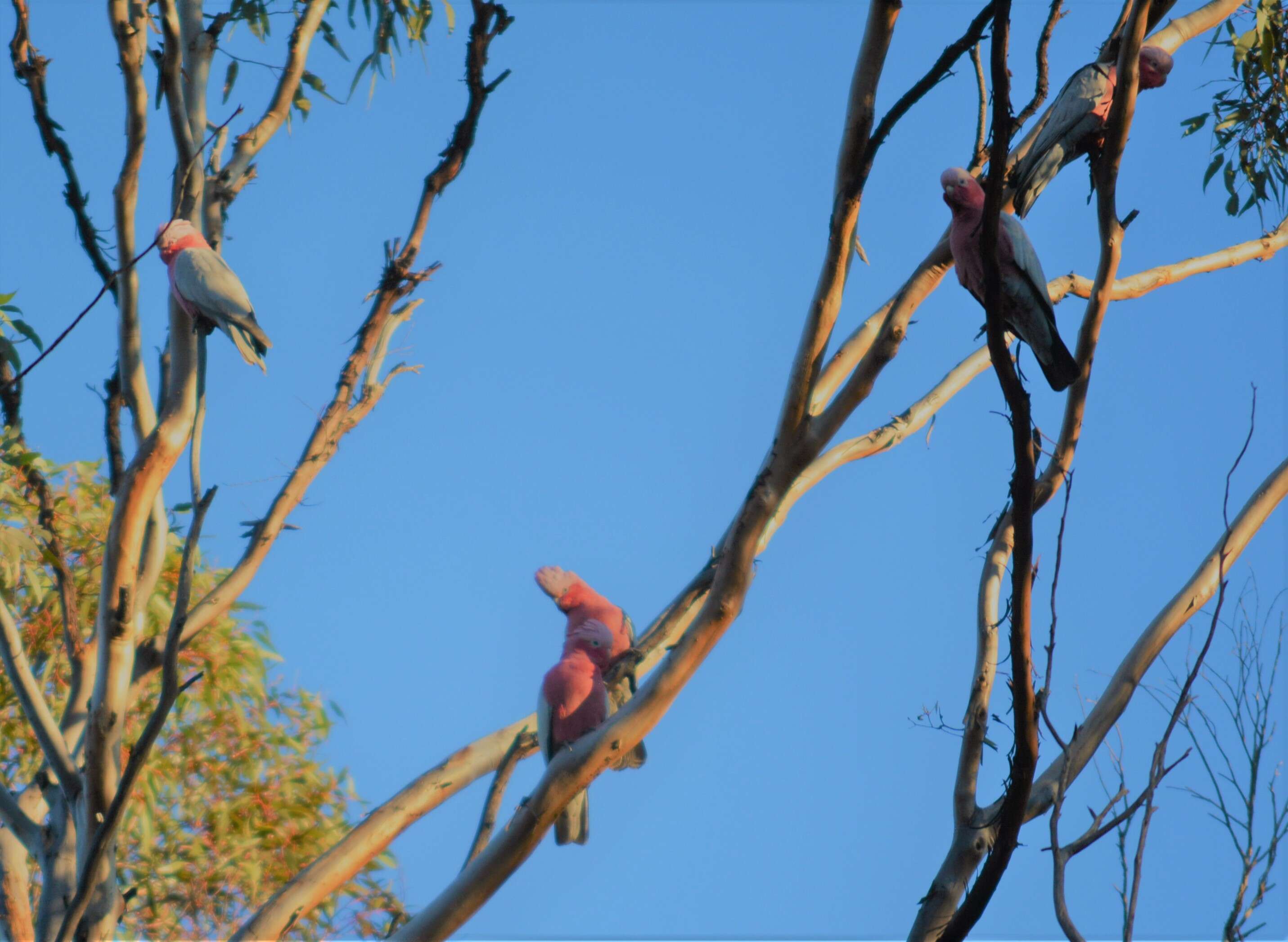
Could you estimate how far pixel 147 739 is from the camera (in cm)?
220

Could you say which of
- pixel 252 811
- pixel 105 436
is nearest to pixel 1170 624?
pixel 105 436

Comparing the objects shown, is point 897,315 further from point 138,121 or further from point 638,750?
point 138,121

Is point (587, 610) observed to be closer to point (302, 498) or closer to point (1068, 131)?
point (302, 498)

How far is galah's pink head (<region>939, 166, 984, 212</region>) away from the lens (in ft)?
8.21

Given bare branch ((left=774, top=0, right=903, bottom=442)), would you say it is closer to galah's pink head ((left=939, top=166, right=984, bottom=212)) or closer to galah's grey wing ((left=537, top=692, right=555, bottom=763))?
galah's pink head ((left=939, top=166, right=984, bottom=212))

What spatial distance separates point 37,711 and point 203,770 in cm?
201

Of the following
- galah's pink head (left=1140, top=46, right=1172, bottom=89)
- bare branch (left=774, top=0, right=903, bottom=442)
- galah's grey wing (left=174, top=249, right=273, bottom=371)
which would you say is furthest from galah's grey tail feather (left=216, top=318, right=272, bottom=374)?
galah's pink head (left=1140, top=46, right=1172, bottom=89)

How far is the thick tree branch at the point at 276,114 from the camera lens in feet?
11.0

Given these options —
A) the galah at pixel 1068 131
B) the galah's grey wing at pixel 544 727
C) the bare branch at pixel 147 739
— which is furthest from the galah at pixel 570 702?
the galah at pixel 1068 131

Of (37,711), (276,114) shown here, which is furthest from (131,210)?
(37,711)

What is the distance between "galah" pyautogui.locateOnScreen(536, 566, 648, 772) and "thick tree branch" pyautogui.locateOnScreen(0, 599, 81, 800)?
1.13m

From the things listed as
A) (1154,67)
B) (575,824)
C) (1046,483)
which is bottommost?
(575,824)

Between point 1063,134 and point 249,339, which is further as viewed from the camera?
point 249,339

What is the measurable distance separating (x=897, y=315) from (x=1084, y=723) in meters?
0.86
